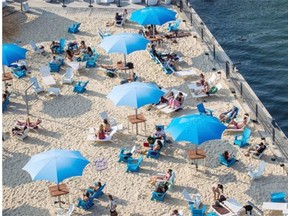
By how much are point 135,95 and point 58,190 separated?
5.09 m

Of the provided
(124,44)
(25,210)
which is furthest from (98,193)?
(124,44)

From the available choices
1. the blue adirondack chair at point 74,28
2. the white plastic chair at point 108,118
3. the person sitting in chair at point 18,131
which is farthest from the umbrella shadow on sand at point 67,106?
the blue adirondack chair at point 74,28

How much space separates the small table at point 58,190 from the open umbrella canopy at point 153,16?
1234 cm

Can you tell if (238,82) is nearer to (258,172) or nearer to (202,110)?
(202,110)

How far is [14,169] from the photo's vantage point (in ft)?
78.2

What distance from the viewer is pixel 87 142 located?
2536 cm

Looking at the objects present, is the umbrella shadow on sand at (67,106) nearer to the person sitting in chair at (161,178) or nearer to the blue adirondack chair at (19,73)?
the blue adirondack chair at (19,73)

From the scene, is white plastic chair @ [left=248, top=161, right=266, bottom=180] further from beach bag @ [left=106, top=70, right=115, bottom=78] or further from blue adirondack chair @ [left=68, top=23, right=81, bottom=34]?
blue adirondack chair @ [left=68, top=23, right=81, bottom=34]

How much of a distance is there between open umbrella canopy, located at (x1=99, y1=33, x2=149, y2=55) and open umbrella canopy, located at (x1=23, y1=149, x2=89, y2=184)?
27.6 feet

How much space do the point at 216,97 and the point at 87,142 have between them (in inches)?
243

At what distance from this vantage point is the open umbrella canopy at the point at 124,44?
2908cm

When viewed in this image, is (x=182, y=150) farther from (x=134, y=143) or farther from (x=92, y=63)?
(x=92, y=63)

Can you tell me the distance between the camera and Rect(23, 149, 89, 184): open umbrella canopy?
20781 mm

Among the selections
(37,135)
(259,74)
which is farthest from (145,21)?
(37,135)
